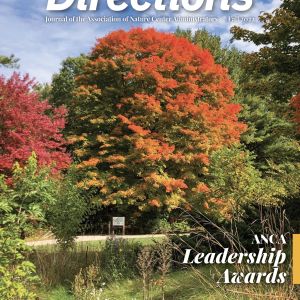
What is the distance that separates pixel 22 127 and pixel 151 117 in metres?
5.05

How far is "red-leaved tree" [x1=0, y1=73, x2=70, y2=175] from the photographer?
566 inches

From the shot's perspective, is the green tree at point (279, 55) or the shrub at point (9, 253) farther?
the green tree at point (279, 55)

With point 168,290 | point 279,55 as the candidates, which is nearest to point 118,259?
point 168,290

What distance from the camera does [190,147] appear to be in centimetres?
1802

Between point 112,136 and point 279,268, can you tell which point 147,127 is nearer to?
point 112,136

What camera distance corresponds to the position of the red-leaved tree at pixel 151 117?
1770 cm

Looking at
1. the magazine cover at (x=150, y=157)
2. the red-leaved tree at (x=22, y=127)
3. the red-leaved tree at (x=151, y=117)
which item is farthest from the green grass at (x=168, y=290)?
the red-leaved tree at (x=151, y=117)

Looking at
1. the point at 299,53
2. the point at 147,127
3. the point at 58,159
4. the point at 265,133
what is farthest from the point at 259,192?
the point at 265,133

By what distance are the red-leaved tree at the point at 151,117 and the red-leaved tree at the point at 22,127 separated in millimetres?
2518

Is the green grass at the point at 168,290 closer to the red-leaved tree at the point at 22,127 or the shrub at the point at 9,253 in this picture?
the shrub at the point at 9,253

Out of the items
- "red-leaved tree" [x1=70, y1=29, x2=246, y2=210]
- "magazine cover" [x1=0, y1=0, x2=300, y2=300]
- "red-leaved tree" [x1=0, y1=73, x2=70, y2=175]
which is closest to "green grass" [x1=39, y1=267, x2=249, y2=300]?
"magazine cover" [x1=0, y1=0, x2=300, y2=300]

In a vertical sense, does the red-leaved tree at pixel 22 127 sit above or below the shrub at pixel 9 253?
above

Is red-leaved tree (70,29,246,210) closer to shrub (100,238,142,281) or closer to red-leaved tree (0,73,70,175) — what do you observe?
red-leaved tree (0,73,70,175)

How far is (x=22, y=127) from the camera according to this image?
14.9 m
